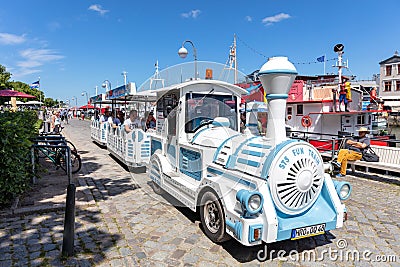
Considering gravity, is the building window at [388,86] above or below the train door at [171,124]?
above

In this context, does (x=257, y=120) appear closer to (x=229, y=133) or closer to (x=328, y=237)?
(x=229, y=133)

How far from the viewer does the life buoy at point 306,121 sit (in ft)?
45.1

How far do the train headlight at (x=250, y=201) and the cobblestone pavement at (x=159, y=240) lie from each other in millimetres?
798

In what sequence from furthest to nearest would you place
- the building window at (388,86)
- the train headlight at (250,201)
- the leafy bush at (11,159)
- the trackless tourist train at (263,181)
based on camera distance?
the building window at (388,86) < the leafy bush at (11,159) < the trackless tourist train at (263,181) < the train headlight at (250,201)

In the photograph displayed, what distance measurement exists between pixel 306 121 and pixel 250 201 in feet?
38.5

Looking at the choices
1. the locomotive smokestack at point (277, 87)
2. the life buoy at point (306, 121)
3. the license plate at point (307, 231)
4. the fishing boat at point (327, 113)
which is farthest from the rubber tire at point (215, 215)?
the life buoy at point (306, 121)

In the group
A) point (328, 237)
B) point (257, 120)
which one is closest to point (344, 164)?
point (328, 237)

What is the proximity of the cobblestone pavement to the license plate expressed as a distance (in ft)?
1.25

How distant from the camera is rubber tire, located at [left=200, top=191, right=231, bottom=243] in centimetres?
364

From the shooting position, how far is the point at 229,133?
447 cm

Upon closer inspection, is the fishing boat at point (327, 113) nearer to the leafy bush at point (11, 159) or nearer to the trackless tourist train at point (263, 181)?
the trackless tourist train at point (263, 181)

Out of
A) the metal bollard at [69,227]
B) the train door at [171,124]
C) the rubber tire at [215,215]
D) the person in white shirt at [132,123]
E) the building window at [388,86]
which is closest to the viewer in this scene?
the metal bollard at [69,227]

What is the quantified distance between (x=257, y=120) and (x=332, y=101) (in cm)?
1026

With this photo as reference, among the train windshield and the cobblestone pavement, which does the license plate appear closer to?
the cobblestone pavement
